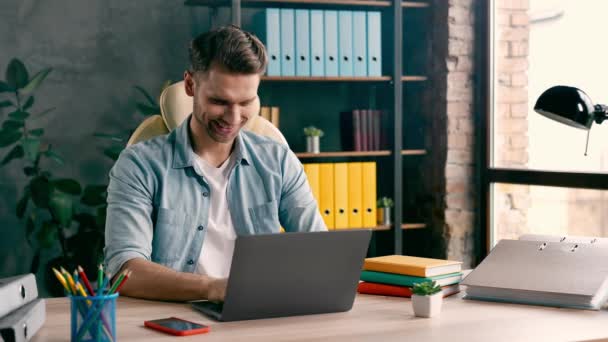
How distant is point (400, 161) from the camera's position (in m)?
4.13

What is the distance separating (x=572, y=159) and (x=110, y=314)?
9.29 feet

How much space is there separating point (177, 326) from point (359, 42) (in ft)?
8.97

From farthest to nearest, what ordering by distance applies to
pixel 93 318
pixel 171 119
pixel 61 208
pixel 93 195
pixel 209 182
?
1. pixel 93 195
2. pixel 61 208
3. pixel 171 119
4. pixel 209 182
5. pixel 93 318

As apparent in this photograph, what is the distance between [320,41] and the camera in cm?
396

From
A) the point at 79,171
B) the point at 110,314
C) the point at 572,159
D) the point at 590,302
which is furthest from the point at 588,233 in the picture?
the point at 110,314

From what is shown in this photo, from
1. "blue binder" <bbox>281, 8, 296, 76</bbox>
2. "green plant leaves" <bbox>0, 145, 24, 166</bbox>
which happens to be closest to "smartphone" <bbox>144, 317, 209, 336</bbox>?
"green plant leaves" <bbox>0, 145, 24, 166</bbox>

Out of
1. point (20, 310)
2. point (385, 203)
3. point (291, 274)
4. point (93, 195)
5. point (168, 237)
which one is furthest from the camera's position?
point (385, 203)

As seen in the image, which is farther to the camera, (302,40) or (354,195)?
(354,195)

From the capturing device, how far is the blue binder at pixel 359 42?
403 centimetres

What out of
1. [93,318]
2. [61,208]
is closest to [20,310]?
[93,318]

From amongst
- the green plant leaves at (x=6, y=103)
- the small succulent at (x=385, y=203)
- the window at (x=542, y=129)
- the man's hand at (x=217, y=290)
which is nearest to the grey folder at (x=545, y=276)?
the man's hand at (x=217, y=290)

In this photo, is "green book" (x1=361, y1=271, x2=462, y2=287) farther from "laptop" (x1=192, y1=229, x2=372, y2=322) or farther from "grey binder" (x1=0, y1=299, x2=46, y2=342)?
"grey binder" (x1=0, y1=299, x2=46, y2=342)

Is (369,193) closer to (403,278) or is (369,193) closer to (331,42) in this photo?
(331,42)

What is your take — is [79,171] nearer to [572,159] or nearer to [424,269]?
[572,159]
